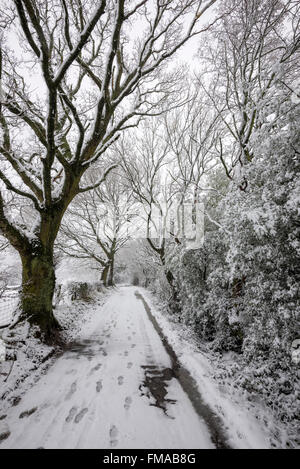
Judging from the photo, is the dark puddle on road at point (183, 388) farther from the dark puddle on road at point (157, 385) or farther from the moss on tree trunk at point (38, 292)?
the moss on tree trunk at point (38, 292)

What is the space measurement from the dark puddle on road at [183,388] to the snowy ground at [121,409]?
2 centimetres

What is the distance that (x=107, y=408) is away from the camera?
268 centimetres

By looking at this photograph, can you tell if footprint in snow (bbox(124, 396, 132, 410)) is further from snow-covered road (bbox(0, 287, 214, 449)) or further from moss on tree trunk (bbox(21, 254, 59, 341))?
moss on tree trunk (bbox(21, 254, 59, 341))

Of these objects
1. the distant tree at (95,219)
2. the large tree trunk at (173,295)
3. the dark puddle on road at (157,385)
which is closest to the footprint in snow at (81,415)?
the dark puddle on road at (157,385)

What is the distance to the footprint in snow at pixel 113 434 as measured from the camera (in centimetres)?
215

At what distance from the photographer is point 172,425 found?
2391 mm

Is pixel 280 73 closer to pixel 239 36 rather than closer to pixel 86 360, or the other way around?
pixel 239 36

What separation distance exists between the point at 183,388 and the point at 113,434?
1411 millimetres

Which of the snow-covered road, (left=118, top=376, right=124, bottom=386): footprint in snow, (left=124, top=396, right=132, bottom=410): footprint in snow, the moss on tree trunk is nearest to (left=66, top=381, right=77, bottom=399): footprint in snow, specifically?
the snow-covered road

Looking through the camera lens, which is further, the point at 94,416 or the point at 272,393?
the point at 272,393

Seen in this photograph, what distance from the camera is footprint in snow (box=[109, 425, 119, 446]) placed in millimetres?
2154

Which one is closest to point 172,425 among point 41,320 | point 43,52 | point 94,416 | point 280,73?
point 94,416

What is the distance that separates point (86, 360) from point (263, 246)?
4.20 m

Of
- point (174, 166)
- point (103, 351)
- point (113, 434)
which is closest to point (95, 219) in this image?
point (174, 166)
